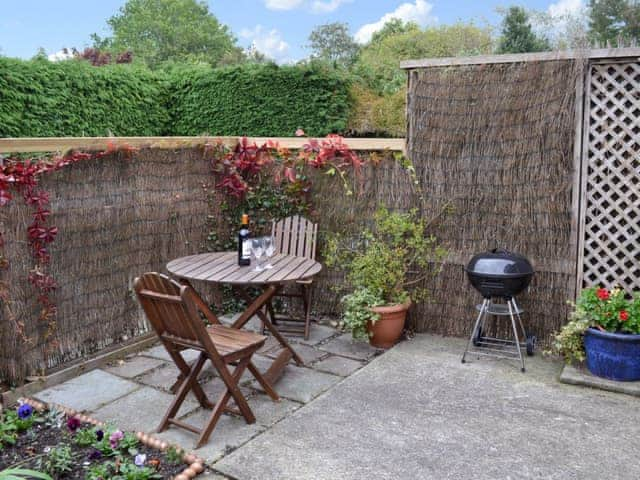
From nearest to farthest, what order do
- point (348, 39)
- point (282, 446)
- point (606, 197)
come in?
1. point (282, 446)
2. point (606, 197)
3. point (348, 39)

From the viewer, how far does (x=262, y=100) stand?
29.8 ft

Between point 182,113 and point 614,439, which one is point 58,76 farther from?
point 614,439

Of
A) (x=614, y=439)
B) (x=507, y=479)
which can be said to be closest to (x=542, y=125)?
(x=614, y=439)

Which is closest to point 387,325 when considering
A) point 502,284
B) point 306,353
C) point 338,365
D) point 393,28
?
point 338,365

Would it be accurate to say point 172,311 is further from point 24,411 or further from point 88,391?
point 88,391

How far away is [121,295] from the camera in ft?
13.9

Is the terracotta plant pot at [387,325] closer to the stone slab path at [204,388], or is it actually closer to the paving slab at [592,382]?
the stone slab path at [204,388]

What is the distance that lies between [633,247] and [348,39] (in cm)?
3279

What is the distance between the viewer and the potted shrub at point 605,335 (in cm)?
351

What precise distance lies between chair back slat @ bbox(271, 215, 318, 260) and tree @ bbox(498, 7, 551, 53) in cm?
1744

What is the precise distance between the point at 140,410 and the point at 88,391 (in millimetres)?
510

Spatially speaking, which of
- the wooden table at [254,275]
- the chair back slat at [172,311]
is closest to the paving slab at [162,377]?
the wooden table at [254,275]

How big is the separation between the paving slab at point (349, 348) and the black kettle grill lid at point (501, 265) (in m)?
0.99

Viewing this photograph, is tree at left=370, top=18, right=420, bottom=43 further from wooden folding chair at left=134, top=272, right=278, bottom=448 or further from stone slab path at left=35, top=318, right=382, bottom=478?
wooden folding chair at left=134, top=272, right=278, bottom=448
